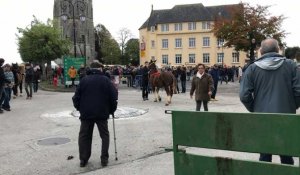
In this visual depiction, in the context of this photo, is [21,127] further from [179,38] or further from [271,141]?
[179,38]

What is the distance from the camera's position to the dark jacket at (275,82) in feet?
17.0

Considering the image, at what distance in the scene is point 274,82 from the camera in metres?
5.20

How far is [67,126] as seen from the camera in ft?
40.8

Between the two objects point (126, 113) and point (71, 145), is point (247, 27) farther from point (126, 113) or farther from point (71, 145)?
point (71, 145)

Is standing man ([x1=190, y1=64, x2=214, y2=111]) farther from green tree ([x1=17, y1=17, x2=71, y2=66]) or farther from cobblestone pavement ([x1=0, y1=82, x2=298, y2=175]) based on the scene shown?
green tree ([x1=17, y1=17, x2=71, y2=66])

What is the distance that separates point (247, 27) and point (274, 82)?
121ft

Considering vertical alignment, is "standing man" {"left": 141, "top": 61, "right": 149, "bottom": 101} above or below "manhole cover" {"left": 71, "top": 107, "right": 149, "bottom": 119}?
above

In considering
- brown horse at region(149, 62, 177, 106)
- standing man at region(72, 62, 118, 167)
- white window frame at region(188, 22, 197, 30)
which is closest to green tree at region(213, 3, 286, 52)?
brown horse at region(149, 62, 177, 106)

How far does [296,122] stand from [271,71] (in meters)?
1.50

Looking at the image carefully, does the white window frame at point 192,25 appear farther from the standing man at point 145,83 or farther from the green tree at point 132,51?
the standing man at point 145,83

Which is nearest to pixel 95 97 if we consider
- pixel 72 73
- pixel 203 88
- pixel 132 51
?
pixel 203 88

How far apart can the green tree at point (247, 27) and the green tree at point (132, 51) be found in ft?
221

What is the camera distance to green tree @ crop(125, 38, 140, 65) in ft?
361

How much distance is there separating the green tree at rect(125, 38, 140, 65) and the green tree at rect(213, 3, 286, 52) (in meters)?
67.3
